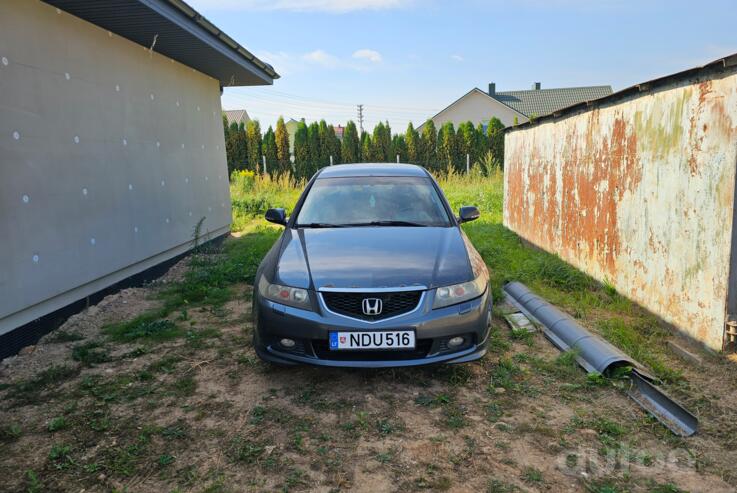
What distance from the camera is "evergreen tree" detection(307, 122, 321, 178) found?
2300cm

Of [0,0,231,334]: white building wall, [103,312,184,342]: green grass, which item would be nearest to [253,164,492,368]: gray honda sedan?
[103,312,184,342]: green grass

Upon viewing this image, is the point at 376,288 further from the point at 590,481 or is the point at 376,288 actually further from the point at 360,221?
the point at 590,481

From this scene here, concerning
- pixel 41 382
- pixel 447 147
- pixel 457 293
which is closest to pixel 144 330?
pixel 41 382

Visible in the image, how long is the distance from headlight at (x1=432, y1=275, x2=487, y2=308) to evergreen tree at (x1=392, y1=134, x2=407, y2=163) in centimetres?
2042

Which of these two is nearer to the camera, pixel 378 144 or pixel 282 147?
pixel 282 147

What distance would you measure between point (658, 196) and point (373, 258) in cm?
263

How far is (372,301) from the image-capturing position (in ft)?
10.4

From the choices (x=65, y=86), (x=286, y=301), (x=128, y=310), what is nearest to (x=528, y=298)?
(x=286, y=301)

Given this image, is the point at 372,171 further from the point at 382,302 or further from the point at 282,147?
the point at 282,147

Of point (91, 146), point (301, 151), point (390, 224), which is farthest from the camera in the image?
point (301, 151)

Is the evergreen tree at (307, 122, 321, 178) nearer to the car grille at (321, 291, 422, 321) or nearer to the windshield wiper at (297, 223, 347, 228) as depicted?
the windshield wiper at (297, 223, 347, 228)

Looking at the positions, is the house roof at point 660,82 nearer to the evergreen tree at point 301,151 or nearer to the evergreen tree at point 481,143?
the evergreen tree at point 481,143

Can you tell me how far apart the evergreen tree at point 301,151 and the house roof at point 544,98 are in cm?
2301

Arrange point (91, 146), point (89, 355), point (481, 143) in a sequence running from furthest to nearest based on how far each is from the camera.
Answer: point (481, 143)
point (91, 146)
point (89, 355)
